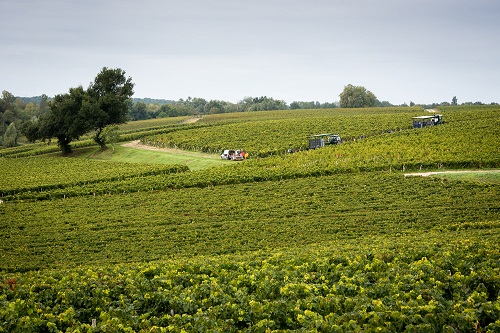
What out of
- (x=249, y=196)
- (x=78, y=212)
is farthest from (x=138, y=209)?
(x=249, y=196)

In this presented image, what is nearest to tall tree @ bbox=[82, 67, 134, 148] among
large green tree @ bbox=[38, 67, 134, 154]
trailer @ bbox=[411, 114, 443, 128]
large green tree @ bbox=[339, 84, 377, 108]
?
large green tree @ bbox=[38, 67, 134, 154]

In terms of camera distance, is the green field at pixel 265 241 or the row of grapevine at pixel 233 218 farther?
the row of grapevine at pixel 233 218

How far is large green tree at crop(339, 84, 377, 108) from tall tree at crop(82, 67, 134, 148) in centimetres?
10069

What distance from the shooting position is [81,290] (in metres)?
18.5

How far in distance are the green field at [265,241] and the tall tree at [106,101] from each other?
11.0 meters

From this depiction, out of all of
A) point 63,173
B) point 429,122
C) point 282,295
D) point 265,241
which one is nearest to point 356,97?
point 429,122

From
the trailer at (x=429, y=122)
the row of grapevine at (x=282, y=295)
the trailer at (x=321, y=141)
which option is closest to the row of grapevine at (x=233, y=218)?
the row of grapevine at (x=282, y=295)

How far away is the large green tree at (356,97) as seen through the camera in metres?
167

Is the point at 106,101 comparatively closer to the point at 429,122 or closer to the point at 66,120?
the point at 66,120

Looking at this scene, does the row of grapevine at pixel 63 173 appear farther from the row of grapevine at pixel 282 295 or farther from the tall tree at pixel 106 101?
the row of grapevine at pixel 282 295

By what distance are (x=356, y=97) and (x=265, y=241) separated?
145 m

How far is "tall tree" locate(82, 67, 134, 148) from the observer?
249ft

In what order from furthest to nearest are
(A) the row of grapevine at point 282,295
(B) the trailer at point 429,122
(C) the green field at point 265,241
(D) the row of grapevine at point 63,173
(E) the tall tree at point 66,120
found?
(B) the trailer at point 429,122 → (E) the tall tree at point 66,120 → (D) the row of grapevine at point 63,173 → (C) the green field at point 265,241 → (A) the row of grapevine at point 282,295

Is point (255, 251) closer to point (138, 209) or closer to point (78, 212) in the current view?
point (138, 209)
